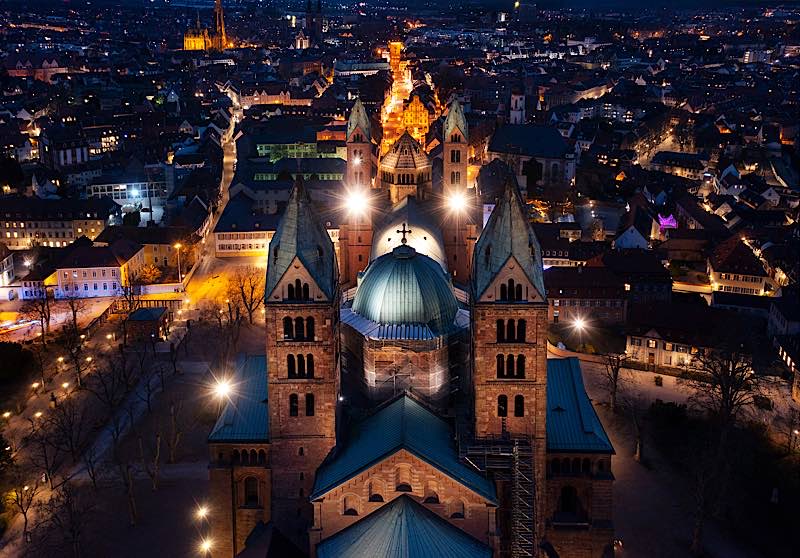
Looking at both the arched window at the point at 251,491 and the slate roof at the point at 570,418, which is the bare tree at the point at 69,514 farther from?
the slate roof at the point at 570,418

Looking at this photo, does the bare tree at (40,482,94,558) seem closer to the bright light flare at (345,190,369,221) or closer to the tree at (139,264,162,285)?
the bright light flare at (345,190,369,221)

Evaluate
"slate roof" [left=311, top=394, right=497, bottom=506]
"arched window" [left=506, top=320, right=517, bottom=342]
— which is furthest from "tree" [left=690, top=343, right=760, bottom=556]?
"slate roof" [left=311, top=394, right=497, bottom=506]

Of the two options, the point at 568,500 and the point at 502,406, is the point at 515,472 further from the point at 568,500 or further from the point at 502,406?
the point at 568,500

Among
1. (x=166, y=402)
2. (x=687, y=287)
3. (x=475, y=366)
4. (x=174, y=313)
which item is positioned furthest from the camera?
(x=687, y=287)

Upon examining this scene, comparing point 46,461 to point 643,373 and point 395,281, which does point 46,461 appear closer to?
point 395,281

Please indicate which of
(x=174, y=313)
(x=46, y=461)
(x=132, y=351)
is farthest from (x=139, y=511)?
(x=174, y=313)

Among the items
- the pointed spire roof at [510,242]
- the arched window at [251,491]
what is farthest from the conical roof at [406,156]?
the arched window at [251,491]
